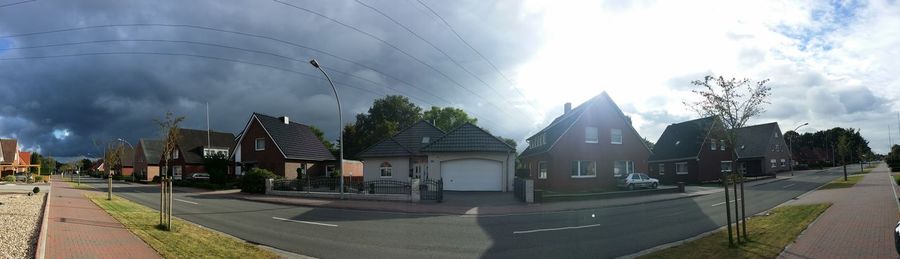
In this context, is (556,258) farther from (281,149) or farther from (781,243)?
(281,149)

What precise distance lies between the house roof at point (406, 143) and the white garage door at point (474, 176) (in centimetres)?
396

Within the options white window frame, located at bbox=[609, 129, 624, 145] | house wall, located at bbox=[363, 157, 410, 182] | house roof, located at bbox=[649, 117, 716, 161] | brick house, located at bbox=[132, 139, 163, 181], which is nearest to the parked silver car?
white window frame, located at bbox=[609, 129, 624, 145]

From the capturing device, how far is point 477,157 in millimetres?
30703

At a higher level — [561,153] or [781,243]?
[561,153]

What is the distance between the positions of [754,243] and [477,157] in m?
21.4

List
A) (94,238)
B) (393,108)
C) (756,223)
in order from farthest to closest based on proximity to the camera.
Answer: (393,108) < (756,223) < (94,238)

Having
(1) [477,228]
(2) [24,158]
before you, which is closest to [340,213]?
(1) [477,228]

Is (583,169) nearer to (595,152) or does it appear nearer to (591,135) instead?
(595,152)

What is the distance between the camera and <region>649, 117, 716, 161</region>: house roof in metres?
44.9

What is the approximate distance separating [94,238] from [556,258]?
10.6 meters

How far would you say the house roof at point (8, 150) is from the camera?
215 ft

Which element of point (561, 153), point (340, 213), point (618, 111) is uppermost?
point (618, 111)

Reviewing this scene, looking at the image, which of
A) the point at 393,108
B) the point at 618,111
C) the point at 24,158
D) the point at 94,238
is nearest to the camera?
the point at 94,238

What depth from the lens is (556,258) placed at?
915cm
